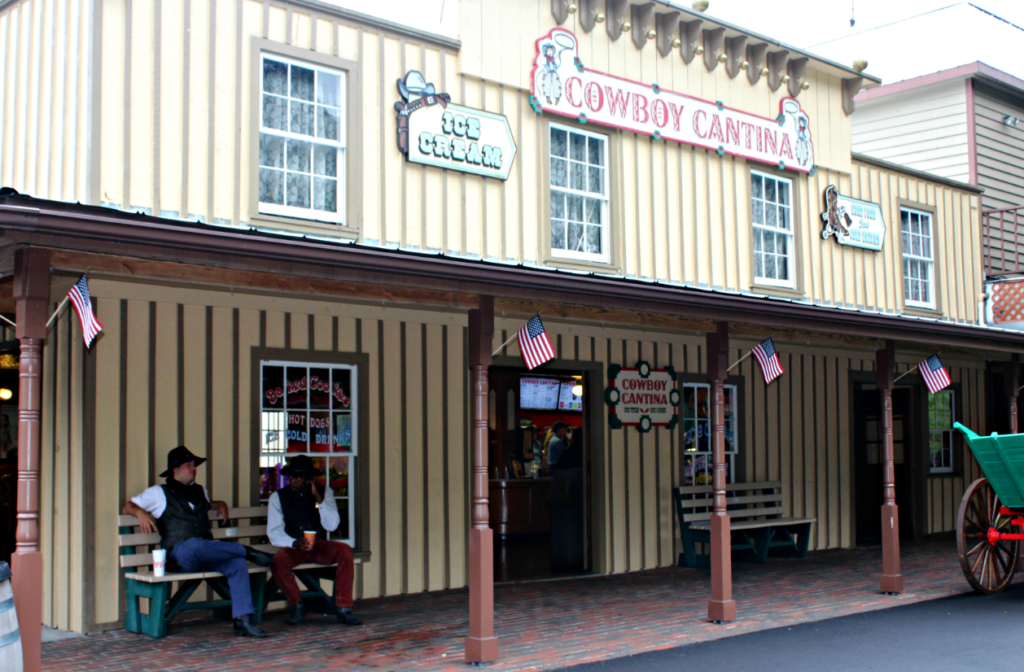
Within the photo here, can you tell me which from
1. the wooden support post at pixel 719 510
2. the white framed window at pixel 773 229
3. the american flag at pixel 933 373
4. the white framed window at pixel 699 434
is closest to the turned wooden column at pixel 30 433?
the wooden support post at pixel 719 510

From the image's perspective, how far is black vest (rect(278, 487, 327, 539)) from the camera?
8961 mm

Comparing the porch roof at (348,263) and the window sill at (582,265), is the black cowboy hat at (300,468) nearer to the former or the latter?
the porch roof at (348,263)

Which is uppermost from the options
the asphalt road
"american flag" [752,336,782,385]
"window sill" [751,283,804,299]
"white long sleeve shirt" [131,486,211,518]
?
"window sill" [751,283,804,299]

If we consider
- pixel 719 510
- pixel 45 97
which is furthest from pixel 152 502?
pixel 719 510

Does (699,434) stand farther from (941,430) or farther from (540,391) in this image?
(941,430)

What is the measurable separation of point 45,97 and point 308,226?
94.9 inches

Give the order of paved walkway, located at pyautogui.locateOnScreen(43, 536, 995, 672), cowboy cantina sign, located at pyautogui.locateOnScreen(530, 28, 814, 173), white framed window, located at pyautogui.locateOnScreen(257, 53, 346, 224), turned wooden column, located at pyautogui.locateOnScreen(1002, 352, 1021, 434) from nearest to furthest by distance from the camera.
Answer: paved walkway, located at pyautogui.locateOnScreen(43, 536, 995, 672) < white framed window, located at pyautogui.locateOnScreen(257, 53, 346, 224) < cowboy cantina sign, located at pyautogui.locateOnScreen(530, 28, 814, 173) < turned wooden column, located at pyautogui.locateOnScreen(1002, 352, 1021, 434)

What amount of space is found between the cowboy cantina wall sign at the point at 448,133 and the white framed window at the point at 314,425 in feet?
7.40

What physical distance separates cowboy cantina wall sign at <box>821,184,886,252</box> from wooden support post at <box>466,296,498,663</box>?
293 inches

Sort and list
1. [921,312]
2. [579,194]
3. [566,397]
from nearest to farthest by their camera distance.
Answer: [579,194] → [566,397] → [921,312]

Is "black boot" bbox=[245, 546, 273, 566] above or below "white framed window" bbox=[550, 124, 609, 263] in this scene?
below

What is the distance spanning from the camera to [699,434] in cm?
1337

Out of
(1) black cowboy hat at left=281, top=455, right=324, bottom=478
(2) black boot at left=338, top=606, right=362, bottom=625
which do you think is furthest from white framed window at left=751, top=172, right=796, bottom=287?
(2) black boot at left=338, top=606, right=362, bottom=625

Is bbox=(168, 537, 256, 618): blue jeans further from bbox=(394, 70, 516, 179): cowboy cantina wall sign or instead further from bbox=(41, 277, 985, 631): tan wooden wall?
bbox=(394, 70, 516, 179): cowboy cantina wall sign
